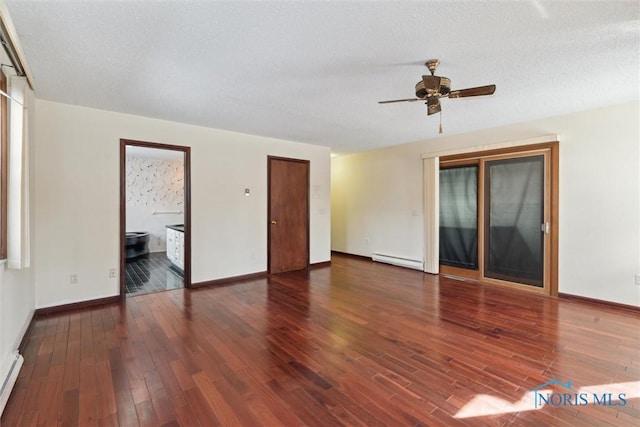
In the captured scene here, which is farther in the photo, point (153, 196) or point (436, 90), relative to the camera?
point (153, 196)

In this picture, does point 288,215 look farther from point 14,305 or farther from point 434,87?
point 14,305

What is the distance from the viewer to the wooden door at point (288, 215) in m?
5.58

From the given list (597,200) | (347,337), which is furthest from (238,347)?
(597,200)

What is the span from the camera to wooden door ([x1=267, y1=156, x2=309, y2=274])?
558 cm

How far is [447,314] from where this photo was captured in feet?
11.5

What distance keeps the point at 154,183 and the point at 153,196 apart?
0.35 m

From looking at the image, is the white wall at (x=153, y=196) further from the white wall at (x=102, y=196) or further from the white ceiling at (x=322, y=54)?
the white ceiling at (x=322, y=54)

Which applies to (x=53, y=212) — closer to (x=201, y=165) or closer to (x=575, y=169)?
(x=201, y=165)

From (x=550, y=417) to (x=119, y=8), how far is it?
369 cm

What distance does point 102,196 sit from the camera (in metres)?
3.88

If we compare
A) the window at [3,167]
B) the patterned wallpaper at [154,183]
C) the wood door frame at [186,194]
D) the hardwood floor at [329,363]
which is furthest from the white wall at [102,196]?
the patterned wallpaper at [154,183]

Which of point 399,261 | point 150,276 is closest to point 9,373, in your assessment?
point 150,276

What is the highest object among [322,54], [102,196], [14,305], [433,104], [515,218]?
[322,54]

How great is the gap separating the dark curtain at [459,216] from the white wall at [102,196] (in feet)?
11.9
